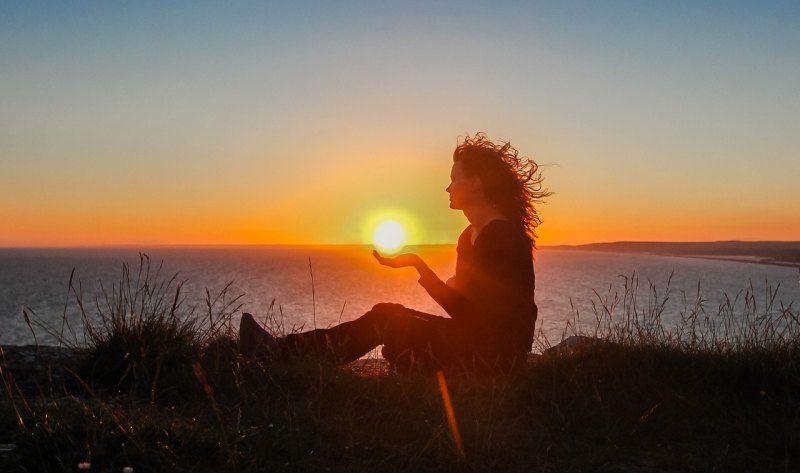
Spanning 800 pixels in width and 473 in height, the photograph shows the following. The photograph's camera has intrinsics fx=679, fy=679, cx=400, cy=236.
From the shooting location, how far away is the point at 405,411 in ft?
15.5

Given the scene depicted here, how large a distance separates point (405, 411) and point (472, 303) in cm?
114

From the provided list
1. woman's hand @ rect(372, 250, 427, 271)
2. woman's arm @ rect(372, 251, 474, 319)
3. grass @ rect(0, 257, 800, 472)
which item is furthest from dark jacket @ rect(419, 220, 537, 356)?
grass @ rect(0, 257, 800, 472)

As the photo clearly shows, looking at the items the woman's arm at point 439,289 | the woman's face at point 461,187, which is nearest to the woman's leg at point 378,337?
the woman's arm at point 439,289

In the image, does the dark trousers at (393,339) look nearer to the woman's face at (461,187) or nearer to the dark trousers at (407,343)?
the dark trousers at (407,343)

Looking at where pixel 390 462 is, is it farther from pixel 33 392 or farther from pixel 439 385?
pixel 33 392

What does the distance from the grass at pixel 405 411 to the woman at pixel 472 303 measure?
24 centimetres

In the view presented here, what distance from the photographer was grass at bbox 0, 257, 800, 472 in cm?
356

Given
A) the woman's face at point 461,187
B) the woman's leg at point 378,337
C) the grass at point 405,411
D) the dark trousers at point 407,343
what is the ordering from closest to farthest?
1. the grass at point 405,411
2. the dark trousers at point 407,343
3. the woman's leg at point 378,337
4. the woman's face at point 461,187

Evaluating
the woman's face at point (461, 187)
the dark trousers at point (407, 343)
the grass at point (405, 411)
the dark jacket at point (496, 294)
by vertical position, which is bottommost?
the grass at point (405, 411)

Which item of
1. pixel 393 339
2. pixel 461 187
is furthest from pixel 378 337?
pixel 461 187

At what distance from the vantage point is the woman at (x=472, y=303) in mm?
5375

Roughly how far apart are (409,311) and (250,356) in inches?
52.7

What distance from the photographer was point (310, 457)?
3775 millimetres

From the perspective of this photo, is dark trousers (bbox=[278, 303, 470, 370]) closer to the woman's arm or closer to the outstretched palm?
the woman's arm
